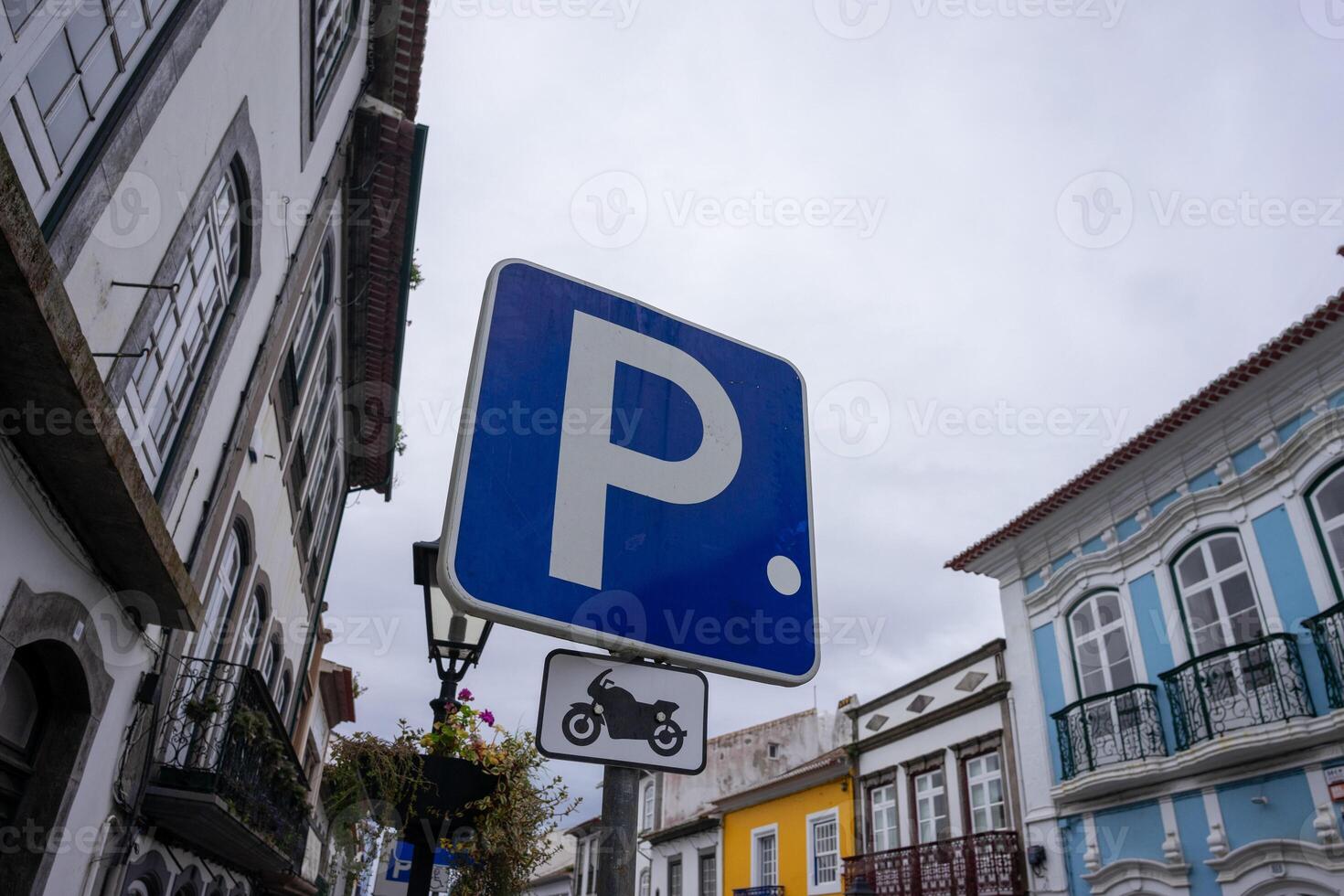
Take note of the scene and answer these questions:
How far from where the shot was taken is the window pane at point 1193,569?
12.8m

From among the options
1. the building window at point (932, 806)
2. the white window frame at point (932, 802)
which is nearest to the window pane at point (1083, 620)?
the white window frame at point (932, 802)

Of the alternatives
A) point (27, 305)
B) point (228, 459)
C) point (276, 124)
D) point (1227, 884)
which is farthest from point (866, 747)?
point (27, 305)

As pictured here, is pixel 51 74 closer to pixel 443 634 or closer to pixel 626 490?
pixel 443 634

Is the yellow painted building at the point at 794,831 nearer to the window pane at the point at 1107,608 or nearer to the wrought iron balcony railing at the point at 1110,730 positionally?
the wrought iron balcony railing at the point at 1110,730

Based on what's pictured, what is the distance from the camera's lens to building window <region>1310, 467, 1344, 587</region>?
10977 millimetres

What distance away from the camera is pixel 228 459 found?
7961 millimetres

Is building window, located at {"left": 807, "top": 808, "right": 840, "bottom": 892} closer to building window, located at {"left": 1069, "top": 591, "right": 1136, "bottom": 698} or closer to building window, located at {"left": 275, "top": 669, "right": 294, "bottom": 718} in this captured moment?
building window, located at {"left": 1069, "top": 591, "right": 1136, "bottom": 698}

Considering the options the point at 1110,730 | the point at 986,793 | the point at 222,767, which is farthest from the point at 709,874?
the point at 222,767

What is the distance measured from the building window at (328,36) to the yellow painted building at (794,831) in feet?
54.8

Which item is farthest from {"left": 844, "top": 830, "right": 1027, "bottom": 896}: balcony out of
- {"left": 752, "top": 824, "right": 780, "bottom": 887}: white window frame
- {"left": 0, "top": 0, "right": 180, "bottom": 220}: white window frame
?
{"left": 0, "top": 0, "right": 180, "bottom": 220}: white window frame

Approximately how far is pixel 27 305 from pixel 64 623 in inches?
101

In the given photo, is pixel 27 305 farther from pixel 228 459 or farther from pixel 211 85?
pixel 228 459

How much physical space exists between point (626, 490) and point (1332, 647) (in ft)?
38.8

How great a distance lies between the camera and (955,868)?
51.3ft
